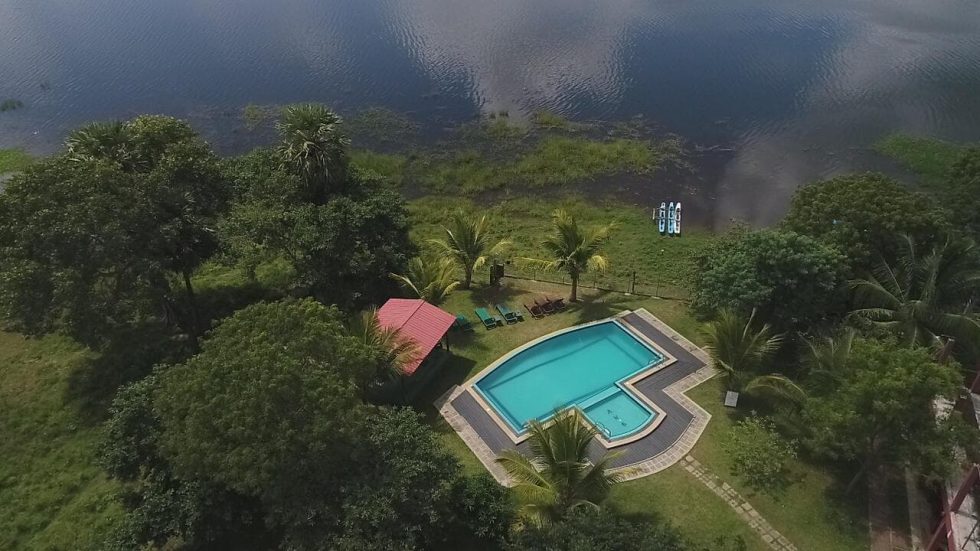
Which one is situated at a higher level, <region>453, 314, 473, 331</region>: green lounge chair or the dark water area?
the dark water area

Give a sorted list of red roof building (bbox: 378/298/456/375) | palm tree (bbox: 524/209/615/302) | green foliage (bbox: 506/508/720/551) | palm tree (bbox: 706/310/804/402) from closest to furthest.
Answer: green foliage (bbox: 506/508/720/551) < palm tree (bbox: 706/310/804/402) < red roof building (bbox: 378/298/456/375) < palm tree (bbox: 524/209/615/302)

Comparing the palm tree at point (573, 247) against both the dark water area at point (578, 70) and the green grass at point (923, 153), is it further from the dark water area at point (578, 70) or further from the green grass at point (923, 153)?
the green grass at point (923, 153)

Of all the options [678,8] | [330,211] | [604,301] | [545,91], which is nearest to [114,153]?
[330,211]

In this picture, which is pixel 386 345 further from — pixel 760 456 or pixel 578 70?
pixel 578 70

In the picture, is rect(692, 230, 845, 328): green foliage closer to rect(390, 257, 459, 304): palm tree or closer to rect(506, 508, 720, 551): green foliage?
rect(506, 508, 720, 551): green foliage

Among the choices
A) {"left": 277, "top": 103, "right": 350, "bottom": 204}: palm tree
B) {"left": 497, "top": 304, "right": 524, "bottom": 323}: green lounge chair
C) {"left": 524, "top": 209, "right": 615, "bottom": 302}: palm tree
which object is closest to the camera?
{"left": 524, "top": 209, "right": 615, "bottom": 302}: palm tree

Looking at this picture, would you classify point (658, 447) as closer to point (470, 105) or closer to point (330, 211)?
point (330, 211)

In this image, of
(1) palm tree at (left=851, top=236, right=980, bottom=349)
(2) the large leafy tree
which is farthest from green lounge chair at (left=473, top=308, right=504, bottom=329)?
(1) palm tree at (left=851, top=236, right=980, bottom=349)
